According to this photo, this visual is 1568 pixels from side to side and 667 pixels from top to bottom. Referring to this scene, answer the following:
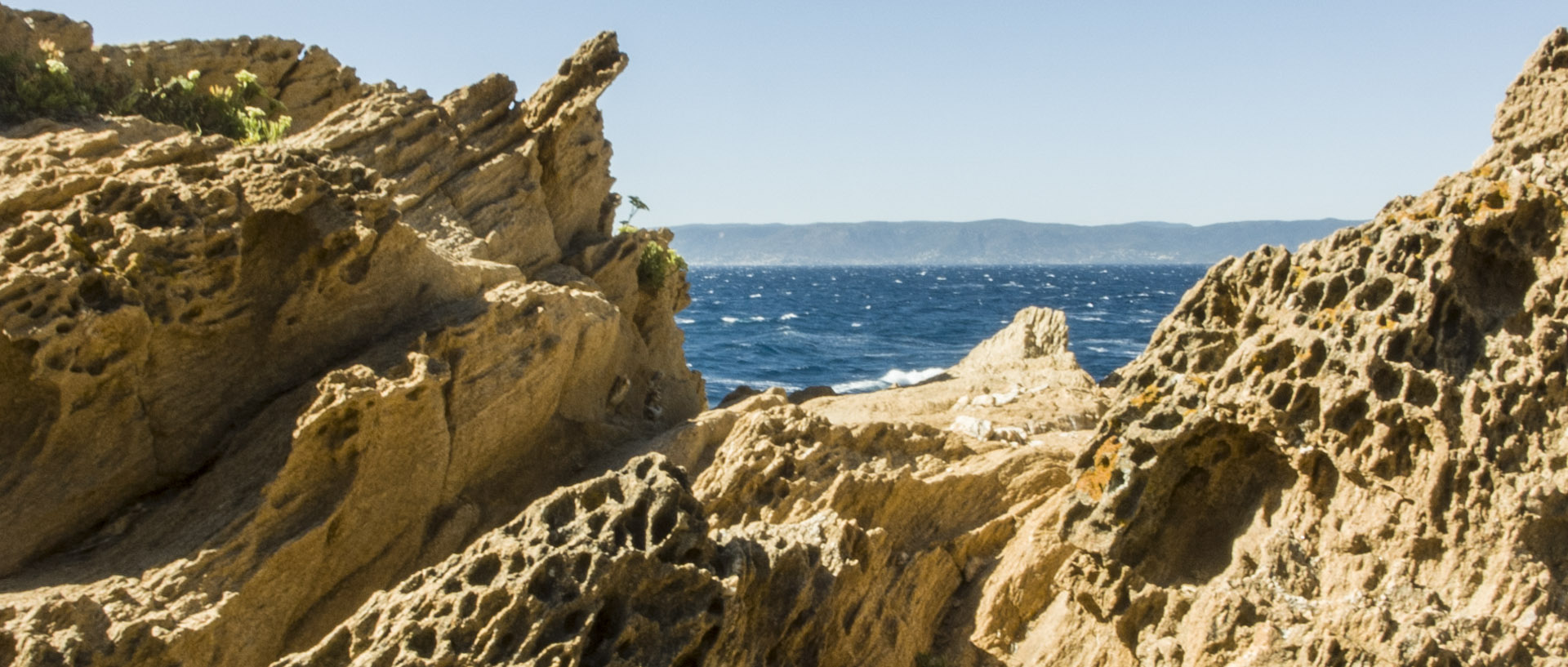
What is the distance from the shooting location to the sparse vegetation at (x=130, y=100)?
15.4m

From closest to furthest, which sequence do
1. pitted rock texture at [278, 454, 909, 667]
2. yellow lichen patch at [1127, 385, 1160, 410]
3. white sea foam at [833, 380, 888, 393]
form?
pitted rock texture at [278, 454, 909, 667]
yellow lichen patch at [1127, 385, 1160, 410]
white sea foam at [833, 380, 888, 393]

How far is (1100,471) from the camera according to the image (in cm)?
1108

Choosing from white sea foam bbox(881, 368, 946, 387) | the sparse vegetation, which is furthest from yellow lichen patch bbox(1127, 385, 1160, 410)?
white sea foam bbox(881, 368, 946, 387)

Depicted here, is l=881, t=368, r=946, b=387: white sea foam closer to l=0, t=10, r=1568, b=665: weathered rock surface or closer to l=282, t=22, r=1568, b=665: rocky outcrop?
l=0, t=10, r=1568, b=665: weathered rock surface

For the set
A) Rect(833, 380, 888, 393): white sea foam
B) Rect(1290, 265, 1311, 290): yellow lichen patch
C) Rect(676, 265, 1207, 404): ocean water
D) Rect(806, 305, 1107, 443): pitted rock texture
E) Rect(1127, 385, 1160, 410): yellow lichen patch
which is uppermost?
Rect(1290, 265, 1311, 290): yellow lichen patch

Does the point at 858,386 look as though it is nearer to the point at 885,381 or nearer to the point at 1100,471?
the point at 885,381

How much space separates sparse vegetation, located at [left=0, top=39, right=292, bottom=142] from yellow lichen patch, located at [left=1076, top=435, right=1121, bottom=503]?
558 inches

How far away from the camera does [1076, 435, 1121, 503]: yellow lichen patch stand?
1095 centimetres

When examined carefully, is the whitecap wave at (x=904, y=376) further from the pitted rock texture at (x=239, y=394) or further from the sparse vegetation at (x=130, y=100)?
the pitted rock texture at (x=239, y=394)

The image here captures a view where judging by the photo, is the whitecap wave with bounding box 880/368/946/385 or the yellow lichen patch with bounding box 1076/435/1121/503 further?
the whitecap wave with bounding box 880/368/946/385

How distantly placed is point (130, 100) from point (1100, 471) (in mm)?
16511

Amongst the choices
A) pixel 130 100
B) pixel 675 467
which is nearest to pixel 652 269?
pixel 130 100

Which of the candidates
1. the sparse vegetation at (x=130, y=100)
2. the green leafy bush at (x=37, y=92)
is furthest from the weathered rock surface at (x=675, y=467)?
the sparse vegetation at (x=130, y=100)

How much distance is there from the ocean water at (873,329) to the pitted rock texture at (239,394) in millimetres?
34404
